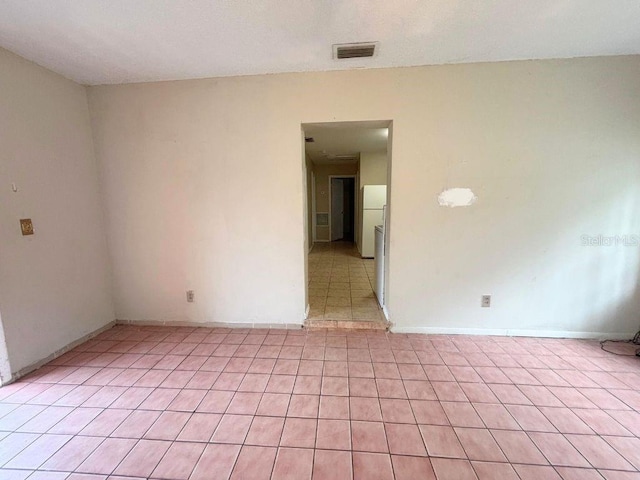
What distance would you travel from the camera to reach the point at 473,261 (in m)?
2.51

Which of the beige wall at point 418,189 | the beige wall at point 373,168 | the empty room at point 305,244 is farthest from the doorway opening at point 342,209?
the beige wall at point 418,189

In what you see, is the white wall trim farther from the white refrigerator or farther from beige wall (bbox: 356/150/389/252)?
beige wall (bbox: 356/150/389/252)

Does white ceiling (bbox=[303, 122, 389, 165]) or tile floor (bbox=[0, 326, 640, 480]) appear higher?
white ceiling (bbox=[303, 122, 389, 165])

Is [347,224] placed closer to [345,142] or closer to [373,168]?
[373,168]

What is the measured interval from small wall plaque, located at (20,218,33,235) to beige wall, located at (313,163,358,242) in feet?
20.7

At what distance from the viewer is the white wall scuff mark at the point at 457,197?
244 cm

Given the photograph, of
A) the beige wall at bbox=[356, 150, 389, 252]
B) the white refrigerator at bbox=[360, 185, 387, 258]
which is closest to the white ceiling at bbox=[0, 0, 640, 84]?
the white refrigerator at bbox=[360, 185, 387, 258]

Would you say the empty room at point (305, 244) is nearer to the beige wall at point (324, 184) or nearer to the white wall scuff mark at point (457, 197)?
the white wall scuff mark at point (457, 197)

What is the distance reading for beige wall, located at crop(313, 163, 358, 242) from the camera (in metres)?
7.83

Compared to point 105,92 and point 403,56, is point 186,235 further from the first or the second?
point 403,56

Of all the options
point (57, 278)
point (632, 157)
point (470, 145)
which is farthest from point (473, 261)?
point (57, 278)

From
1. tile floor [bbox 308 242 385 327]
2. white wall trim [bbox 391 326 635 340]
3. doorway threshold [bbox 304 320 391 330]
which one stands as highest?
tile floor [bbox 308 242 385 327]

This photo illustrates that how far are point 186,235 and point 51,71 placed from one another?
5.68 feet

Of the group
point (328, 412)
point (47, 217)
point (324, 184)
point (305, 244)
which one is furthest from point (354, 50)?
point (324, 184)
